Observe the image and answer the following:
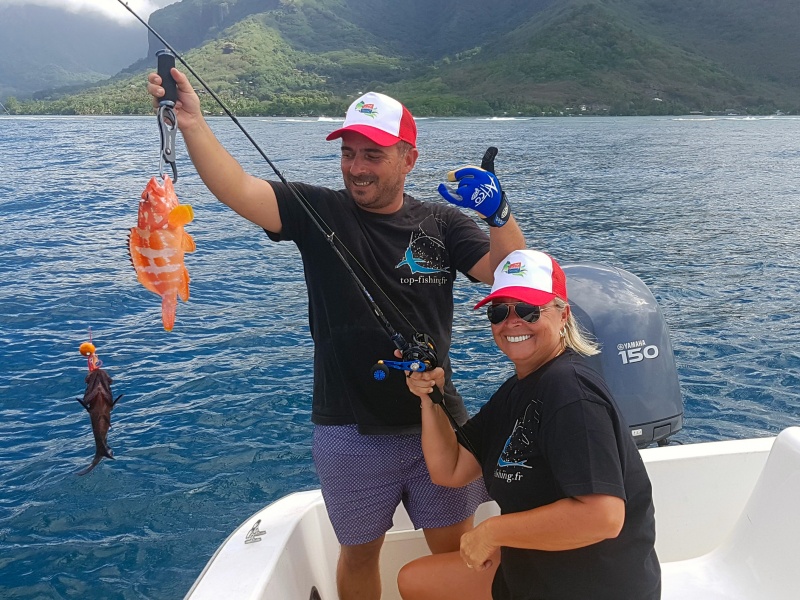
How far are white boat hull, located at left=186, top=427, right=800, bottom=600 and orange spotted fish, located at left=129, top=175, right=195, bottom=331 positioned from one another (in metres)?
1.14

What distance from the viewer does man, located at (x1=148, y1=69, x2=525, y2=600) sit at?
2795mm

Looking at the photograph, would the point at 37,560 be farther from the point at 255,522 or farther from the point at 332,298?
the point at 332,298

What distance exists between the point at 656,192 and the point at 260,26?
422 ft

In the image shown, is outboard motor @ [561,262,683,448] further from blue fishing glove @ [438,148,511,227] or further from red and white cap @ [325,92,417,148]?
red and white cap @ [325,92,417,148]

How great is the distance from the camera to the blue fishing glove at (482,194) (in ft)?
8.77

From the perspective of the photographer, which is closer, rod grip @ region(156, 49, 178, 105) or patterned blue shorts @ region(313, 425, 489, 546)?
rod grip @ region(156, 49, 178, 105)

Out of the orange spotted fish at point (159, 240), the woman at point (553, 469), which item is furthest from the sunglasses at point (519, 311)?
the orange spotted fish at point (159, 240)

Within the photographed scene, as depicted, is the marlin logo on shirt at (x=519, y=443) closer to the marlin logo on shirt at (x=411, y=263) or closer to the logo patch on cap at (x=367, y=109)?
the marlin logo on shirt at (x=411, y=263)

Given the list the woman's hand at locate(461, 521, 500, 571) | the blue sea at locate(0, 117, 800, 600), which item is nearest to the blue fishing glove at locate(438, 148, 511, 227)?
the woman's hand at locate(461, 521, 500, 571)

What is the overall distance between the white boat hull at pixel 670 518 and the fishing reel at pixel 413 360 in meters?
0.90

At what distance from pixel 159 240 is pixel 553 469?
1639 millimetres

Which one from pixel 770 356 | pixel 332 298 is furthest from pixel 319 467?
pixel 770 356

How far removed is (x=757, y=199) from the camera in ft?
70.5

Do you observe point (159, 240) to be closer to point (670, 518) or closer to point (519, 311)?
point (519, 311)
